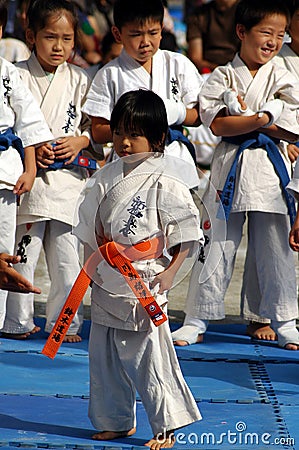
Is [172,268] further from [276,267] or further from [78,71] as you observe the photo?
[78,71]

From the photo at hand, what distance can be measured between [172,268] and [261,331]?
195cm

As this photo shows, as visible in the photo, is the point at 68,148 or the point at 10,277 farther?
the point at 68,148

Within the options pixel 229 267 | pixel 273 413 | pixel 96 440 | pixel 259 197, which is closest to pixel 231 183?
pixel 259 197

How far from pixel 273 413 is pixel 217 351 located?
3.54ft

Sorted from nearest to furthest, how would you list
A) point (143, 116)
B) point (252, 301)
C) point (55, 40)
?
point (143, 116), point (55, 40), point (252, 301)

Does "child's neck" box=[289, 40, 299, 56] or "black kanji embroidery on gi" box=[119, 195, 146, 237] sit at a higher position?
"child's neck" box=[289, 40, 299, 56]

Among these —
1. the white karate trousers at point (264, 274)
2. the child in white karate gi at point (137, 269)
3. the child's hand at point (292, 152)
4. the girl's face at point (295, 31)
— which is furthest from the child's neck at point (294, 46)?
the child in white karate gi at point (137, 269)

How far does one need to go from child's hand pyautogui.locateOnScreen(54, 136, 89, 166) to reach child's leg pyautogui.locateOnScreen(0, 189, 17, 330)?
0.39 metres

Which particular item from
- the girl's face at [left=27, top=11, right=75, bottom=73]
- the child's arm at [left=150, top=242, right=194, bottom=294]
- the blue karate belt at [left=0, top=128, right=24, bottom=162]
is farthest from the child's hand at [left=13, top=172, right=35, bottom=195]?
the child's arm at [left=150, top=242, right=194, bottom=294]

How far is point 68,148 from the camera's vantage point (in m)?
4.95

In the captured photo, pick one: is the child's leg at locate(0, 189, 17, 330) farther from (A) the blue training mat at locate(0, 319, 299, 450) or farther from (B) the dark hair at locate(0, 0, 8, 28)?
(B) the dark hair at locate(0, 0, 8, 28)

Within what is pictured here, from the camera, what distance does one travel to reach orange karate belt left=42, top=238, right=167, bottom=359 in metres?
3.32

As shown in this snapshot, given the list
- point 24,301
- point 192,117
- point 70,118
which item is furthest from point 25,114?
point 24,301

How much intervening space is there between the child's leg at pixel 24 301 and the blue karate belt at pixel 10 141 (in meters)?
0.53
